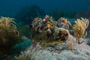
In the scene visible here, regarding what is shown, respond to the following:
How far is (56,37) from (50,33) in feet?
1.11

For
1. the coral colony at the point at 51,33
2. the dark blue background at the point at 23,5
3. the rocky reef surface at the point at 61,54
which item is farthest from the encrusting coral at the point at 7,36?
the dark blue background at the point at 23,5

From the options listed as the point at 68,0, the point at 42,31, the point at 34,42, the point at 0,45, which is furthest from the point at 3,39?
the point at 68,0

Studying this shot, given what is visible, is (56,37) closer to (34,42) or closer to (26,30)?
(34,42)

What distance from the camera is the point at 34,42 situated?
3.92m

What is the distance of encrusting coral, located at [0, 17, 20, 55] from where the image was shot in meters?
4.03

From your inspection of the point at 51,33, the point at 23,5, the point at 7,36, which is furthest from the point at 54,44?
the point at 23,5

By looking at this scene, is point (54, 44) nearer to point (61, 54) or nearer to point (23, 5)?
point (61, 54)

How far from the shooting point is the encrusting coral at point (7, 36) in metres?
4.03

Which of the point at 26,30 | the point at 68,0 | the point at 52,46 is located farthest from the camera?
the point at 68,0

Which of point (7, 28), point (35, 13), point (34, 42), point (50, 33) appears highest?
point (35, 13)

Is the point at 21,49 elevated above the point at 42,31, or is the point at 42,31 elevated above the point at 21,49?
the point at 42,31

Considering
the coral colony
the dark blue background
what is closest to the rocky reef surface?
the coral colony

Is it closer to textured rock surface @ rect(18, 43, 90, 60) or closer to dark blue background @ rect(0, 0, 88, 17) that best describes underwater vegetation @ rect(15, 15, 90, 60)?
textured rock surface @ rect(18, 43, 90, 60)

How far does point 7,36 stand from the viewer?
4199mm
